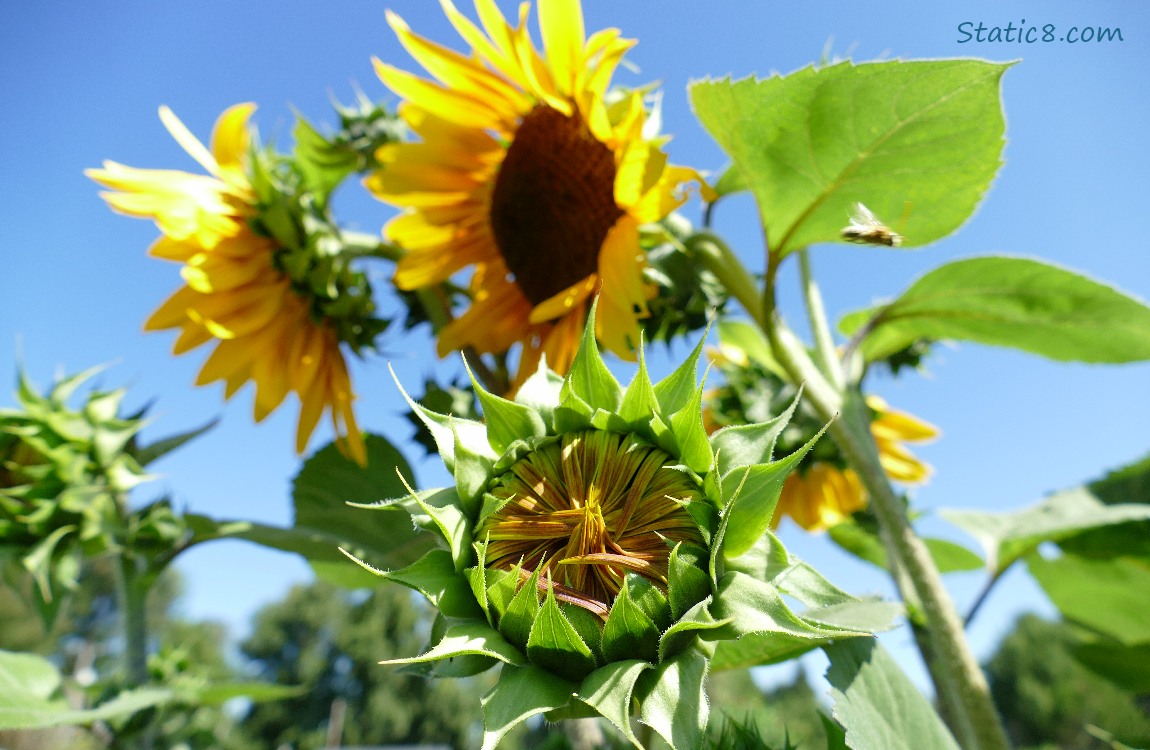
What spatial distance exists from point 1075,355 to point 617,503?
2.10ft

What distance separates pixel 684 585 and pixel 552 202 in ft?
2.08

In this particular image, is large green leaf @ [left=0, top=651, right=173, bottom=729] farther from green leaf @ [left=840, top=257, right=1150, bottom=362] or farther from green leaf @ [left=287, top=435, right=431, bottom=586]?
green leaf @ [left=840, top=257, right=1150, bottom=362]

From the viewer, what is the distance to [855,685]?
50 centimetres

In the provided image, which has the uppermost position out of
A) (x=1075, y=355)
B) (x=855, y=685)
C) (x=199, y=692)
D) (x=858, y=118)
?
(x=858, y=118)

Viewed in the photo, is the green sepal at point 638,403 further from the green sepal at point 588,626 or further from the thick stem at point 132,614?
the thick stem at point 132,614

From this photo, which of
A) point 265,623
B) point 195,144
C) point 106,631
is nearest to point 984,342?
point 195,144

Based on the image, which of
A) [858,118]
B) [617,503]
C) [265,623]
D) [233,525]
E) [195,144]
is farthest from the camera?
[265,623]

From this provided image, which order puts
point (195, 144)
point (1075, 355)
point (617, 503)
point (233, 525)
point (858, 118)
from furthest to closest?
point (195, 144) < point (233, 525) < point (1075, 355) < point (858, 118) < point (617, 503)

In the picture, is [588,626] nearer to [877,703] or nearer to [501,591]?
[501,591]

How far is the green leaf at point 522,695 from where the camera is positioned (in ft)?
1.30

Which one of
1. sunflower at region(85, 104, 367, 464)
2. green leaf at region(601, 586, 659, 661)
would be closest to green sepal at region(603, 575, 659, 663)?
green leaf at region(601, 586, 659, 661)

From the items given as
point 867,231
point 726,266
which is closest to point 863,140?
point 867,231

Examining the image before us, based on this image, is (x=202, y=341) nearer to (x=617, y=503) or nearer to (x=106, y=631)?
(x=617, y=503)

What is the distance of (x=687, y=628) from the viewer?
41 cm
